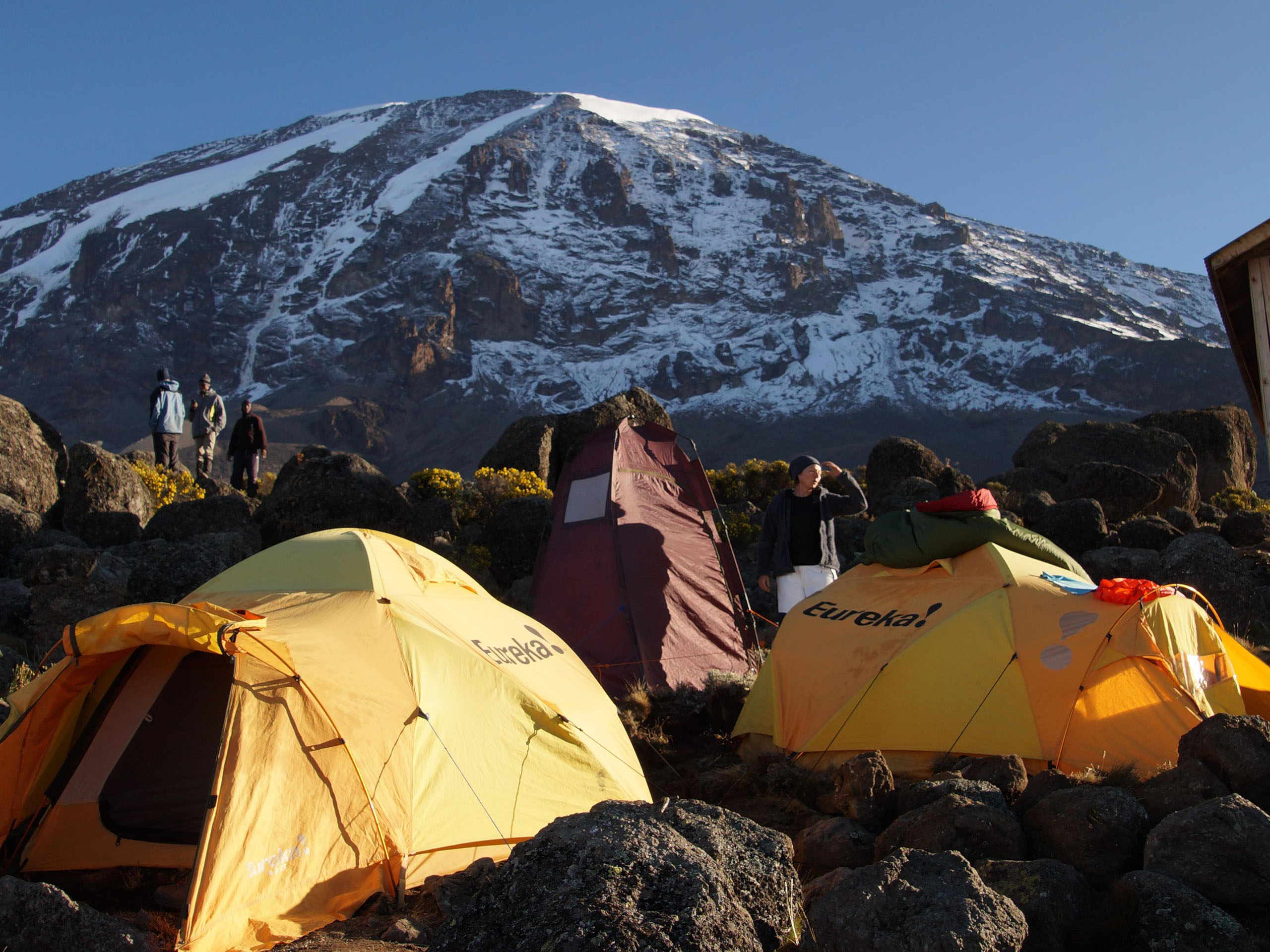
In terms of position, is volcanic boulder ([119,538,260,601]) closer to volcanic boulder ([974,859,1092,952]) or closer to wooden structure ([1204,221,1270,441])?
volcanic boulder ([974,859,1092,952])

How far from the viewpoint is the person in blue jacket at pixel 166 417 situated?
49.0 feet

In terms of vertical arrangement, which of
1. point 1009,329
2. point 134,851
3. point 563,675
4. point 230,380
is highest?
point 230,380

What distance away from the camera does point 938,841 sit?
3.89m

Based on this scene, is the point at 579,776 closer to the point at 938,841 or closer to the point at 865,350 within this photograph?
the point at 938,841

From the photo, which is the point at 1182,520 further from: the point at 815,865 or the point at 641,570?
the point at 815,865

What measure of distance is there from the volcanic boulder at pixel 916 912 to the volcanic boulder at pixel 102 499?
1185 centimetres

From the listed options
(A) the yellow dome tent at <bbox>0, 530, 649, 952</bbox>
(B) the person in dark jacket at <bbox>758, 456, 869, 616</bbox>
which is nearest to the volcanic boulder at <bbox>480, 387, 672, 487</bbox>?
(B) the person in dark jacket at <bbox>758, 456, 869, 616</bbox>

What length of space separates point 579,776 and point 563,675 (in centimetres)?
77

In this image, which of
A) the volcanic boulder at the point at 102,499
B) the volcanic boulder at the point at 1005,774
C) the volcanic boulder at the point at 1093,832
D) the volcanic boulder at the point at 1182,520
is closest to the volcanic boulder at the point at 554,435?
the volcanic boulder at the point at 102,499

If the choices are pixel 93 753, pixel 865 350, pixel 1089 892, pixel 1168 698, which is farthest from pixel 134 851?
pixel 865 350

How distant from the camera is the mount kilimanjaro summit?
94.2 m

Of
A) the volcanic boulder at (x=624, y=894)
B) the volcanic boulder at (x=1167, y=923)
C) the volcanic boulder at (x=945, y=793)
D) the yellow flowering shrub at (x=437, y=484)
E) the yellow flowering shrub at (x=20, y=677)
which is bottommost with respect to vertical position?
the volcanic boulder at (x=1167, y=923)

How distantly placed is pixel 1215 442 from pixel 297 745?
820 inches

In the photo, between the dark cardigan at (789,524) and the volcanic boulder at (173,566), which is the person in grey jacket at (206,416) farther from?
the dark cardigan at (789,524)
